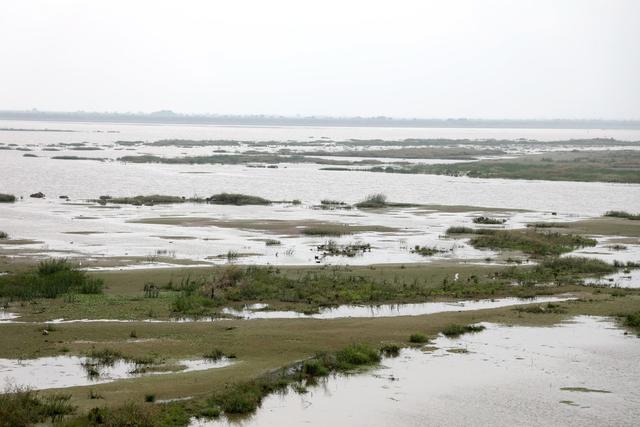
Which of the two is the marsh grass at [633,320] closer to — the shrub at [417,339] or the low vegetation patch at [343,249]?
the shrub at [417,339]

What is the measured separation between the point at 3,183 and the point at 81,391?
63.8m

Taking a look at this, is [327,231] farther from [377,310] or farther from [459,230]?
[377,310]

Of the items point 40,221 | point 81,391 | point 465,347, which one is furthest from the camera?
point 40,221

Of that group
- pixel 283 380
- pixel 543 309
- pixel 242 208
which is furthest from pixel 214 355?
pixel 242 208

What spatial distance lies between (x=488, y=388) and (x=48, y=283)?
15.5 meters

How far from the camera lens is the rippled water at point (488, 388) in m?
16.1

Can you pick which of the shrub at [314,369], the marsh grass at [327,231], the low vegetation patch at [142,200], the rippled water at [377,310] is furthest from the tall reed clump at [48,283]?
the low vegetation patch at [142,200]

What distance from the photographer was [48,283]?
87.8ft

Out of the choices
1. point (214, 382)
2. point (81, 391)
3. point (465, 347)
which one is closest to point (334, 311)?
point (465, 347)

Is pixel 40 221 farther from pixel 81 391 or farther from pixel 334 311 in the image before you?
pixel 81 391

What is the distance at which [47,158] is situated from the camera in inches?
4232

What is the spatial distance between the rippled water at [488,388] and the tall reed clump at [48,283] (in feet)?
38.7

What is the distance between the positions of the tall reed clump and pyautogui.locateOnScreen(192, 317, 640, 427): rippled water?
11.8 metres

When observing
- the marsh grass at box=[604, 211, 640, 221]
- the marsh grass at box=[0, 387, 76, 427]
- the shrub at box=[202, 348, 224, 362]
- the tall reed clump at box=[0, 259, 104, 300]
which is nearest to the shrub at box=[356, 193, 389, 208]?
the marsh grass at box=[604, 211, 640, 221]
